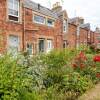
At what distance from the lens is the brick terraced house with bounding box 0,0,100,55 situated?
69.9ft

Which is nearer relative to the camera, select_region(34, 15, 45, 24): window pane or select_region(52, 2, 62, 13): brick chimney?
select_region(34, 15, 45, 24): window pane

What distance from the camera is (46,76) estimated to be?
1056 centimetres

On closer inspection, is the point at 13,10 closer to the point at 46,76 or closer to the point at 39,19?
the point at 39,19

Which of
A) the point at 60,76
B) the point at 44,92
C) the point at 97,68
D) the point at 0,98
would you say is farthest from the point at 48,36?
the point at 0,98

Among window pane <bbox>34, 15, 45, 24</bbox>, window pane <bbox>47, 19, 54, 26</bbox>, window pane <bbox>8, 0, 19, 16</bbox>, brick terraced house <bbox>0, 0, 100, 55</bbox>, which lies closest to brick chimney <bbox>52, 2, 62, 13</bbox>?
brick terraced house <bbox>0, 0, 100, 55</bbox>

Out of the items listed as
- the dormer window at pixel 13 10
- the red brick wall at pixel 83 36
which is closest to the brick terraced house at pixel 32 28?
the dormer window at pixel 13 10

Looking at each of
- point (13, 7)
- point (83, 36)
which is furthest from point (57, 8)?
point (13, 7)

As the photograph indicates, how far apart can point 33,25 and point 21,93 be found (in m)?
18.7

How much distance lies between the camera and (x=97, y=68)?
45.2 feet

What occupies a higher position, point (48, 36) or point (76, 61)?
point (48, 36)

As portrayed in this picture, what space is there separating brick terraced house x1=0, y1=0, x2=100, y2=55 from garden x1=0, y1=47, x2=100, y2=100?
3825mm

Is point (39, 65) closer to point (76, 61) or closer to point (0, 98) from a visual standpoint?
point (76, 61)

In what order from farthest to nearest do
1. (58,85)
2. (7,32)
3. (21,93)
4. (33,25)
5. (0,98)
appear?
(33,25), (7,32), (58,85), (21,93), (0,98)

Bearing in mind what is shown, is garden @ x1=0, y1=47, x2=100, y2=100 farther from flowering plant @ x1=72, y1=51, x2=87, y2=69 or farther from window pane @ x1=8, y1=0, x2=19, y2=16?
window pane @ x1=8, y1=0, x2=19, y2=16
